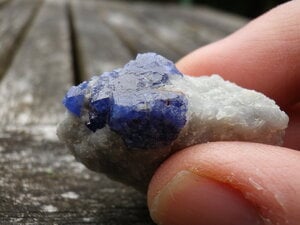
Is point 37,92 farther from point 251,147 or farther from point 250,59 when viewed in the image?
point 251,147

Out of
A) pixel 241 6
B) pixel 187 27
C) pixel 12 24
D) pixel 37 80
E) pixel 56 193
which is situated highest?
pixel 56 193

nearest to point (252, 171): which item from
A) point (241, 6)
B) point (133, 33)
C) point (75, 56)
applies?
point (75, 56)

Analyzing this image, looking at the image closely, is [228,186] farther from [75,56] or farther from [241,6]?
[241,6]

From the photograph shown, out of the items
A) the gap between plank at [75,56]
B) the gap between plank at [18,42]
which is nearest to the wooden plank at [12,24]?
the gap between plank at [18,42]

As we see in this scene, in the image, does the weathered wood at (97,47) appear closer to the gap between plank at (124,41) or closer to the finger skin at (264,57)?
the gap between plank at (124,41)

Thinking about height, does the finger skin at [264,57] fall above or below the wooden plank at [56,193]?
above

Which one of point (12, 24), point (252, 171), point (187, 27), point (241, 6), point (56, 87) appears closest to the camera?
point (252, 171)

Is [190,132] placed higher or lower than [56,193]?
higher
